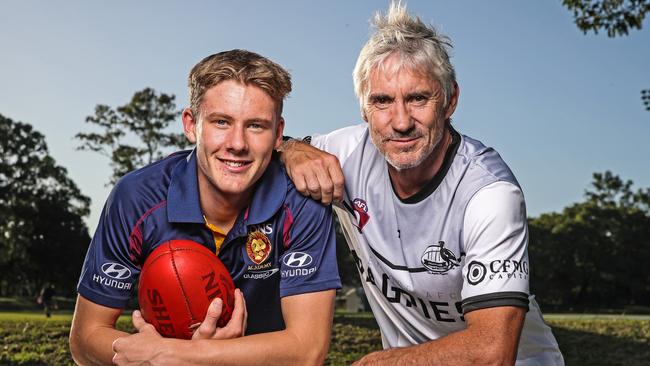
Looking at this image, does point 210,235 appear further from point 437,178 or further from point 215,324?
point 437,178

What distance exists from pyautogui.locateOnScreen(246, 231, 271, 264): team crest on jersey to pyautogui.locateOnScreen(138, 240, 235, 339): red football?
268 millimetres

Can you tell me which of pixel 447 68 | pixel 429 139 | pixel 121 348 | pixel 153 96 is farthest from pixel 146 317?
pixel 153 96

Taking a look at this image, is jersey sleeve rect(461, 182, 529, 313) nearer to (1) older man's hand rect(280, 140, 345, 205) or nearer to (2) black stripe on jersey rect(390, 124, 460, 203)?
(2) black stripe on jersey rect(390, 124, 460, 203)

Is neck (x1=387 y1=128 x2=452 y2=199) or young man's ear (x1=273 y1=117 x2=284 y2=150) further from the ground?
young man's ear (x1=273 y1=117 x2=284 y2=150)

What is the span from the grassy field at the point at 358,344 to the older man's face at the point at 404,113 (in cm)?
658

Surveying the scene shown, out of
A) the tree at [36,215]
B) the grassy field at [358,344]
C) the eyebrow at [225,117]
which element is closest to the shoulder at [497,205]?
the eyebrow at [225,117]

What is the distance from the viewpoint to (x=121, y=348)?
150 inches

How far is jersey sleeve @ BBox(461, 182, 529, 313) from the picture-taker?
3.74 m

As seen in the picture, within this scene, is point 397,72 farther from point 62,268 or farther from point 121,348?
point 62,268

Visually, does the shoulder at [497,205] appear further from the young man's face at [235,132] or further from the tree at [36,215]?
the tree at [36,215]

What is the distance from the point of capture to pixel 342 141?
192 inches

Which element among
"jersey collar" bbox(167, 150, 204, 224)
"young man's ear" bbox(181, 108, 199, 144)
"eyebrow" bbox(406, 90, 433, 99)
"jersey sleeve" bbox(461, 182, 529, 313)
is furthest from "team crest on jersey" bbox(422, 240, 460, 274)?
"young man's ear" bbox(181, 108, 199, 144)

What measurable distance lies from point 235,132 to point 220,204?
19.5 inches

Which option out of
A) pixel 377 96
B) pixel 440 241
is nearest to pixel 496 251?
pixel 440 241
